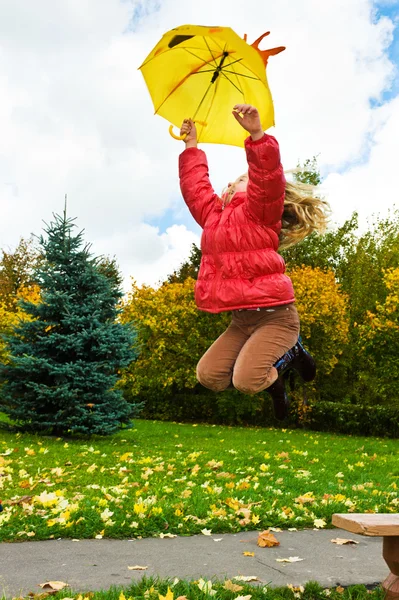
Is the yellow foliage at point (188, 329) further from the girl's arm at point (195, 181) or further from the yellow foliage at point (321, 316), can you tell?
the girl's arm at point (195, 181)

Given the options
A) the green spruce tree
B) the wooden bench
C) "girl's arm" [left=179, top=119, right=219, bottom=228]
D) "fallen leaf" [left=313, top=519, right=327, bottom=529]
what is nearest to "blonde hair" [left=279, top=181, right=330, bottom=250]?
"girl's arm" [left=179, top=119, right=219, bottom=228]

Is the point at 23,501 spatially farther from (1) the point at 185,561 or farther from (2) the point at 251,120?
(2) the point at 251,120

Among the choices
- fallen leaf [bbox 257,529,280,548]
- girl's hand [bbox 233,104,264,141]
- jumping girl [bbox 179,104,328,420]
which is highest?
girl's hand [bbox 233,104,264,141]

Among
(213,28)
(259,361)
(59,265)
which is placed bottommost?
(259,361)

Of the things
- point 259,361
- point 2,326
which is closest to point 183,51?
point 259,361

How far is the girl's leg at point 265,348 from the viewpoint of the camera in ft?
11.4

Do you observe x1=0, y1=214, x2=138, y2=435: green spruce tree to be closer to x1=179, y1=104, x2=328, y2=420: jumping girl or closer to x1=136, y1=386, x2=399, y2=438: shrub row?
x1=136, y1=386, x2=399, y2=438: shrub row

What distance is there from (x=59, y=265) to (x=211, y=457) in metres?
5.42

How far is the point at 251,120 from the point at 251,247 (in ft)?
2.09

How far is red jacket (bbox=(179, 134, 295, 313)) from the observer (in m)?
3.21

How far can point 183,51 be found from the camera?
330cm

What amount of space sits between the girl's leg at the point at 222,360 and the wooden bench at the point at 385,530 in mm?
1199

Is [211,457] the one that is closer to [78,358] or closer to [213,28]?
[78,358]

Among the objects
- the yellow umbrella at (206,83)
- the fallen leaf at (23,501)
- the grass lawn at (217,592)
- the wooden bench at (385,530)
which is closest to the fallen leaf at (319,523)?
the grass lawn at (217,592)
